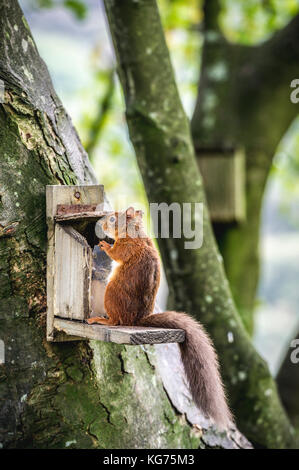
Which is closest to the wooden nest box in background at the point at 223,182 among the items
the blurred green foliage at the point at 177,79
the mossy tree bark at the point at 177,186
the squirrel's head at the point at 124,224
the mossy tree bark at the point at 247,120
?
the mossy tree bark at the point at 247,120

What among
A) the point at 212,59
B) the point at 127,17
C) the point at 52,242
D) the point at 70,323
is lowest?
the point at 70,323

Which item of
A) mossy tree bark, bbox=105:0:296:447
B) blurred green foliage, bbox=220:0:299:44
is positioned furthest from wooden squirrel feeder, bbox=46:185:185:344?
blurred green foliage, bbox=220:0:299:44

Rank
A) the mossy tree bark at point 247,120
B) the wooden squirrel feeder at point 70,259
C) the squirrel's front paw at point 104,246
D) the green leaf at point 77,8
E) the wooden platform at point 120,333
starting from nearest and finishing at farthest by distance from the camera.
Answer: the wooden platform at point 120,333 < the wooden squirrel feeder at point 70,259 < the squirrel's front paw at point 104,246 < the mossy tree bark at point 247,120 < the green leaf at point 77,8

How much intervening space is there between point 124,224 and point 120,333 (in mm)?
394

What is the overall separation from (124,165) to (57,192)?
22.2 feet

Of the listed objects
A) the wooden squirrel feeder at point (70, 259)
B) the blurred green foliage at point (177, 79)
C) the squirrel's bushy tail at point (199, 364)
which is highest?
the blurred green foliage at point (177, 79)

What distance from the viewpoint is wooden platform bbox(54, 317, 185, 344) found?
4.75ft

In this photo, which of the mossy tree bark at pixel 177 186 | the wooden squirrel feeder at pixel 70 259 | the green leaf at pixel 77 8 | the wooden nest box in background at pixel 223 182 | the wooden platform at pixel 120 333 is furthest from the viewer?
the green leaf at pixel 77 8

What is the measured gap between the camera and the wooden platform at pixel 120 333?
4.75ft

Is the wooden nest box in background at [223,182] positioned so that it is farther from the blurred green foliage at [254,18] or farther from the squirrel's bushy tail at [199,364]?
the squirrel's bushy tail at [199,364]

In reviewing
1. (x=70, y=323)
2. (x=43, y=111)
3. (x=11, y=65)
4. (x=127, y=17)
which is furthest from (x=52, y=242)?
(x=127, y=17)

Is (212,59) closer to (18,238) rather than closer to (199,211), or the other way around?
(199,211)

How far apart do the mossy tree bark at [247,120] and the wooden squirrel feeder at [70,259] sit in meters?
2.60

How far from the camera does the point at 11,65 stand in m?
1.81
